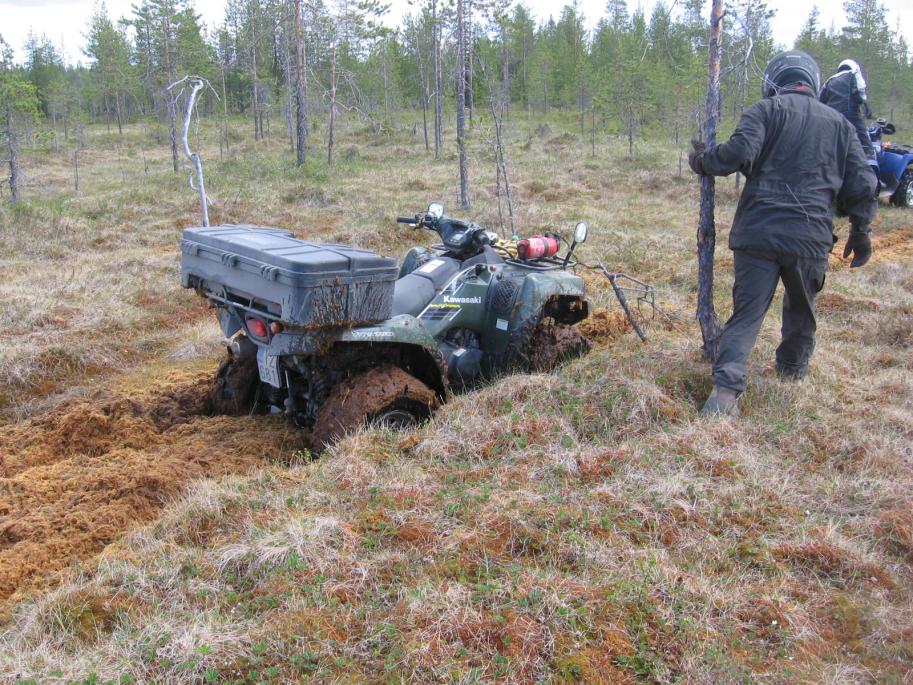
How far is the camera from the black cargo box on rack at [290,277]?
3.75 m

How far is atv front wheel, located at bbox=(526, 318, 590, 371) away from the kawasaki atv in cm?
1

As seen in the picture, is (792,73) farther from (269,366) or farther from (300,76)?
(300,76)

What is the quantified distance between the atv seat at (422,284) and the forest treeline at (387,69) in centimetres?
719

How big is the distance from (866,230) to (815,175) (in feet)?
2.35

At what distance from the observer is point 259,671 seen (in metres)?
Result: 2.37

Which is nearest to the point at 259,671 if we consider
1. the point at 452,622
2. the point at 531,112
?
the point at 452,622

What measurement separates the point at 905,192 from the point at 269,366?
15981 millimetres

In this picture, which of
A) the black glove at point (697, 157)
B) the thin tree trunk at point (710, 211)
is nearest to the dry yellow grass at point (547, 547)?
the thin tree trunk at point (710, 211)

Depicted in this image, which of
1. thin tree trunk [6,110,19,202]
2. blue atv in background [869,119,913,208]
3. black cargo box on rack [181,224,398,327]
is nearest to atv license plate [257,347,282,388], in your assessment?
black cargo box on rack [181,224,398,327]

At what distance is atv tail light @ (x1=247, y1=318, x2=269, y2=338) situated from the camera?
13.7ft

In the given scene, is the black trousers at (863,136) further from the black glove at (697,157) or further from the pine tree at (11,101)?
the pine tree at (11,101)

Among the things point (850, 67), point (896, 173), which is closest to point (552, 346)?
point (850, 67)

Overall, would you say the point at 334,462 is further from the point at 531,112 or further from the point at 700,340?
the point at 531,112

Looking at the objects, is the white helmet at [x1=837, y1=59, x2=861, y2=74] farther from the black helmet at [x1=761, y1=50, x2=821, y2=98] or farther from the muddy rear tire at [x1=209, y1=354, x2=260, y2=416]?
the muddy rear tire at [x1=209, y1=354, x2=260, y2=416]
